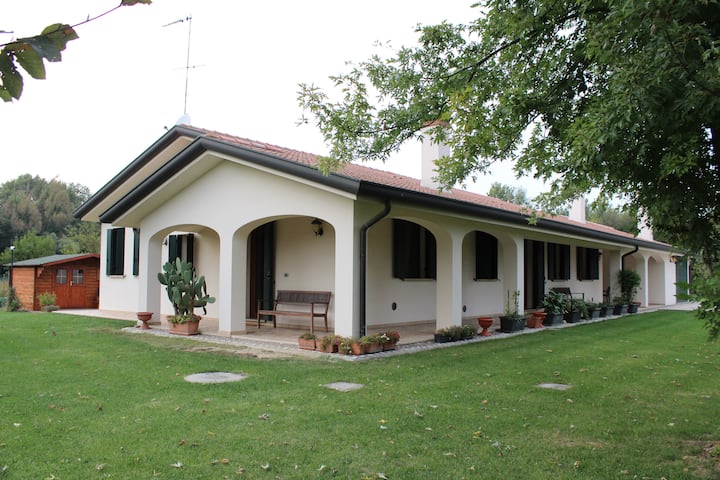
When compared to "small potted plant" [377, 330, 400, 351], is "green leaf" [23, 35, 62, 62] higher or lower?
higher

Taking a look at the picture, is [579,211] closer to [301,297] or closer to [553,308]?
[553,308]

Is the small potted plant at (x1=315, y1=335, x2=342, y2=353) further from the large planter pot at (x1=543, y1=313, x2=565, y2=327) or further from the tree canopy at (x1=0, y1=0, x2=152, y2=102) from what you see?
the tree canopy at (x1=0, y1=0, x2=152, y2=102)

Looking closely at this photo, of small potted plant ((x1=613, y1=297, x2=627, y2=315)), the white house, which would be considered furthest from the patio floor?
small potted plant ((x1=613, y1=297, x2=627, y2=315))

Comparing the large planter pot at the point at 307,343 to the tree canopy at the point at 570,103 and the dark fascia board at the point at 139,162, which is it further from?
the dark fascia board at the point at 139,162

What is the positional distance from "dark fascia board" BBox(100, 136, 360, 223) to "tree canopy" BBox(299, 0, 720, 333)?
242 centimetres

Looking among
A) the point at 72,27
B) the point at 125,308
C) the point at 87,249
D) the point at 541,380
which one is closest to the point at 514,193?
the point at 87,249

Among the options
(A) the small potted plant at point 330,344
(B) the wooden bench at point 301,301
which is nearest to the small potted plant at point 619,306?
(B) the wooden bench at point 301,301

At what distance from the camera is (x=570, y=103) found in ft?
16.2

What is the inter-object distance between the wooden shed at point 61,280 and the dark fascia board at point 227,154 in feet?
20.3

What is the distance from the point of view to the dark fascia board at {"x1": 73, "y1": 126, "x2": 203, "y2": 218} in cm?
1327

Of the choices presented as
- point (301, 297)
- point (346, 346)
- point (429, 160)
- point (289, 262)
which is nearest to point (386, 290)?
point (301, 297)

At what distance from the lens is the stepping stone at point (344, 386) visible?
20.4 feet

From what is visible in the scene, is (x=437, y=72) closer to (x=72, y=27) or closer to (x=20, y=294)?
(x=72, y=27)

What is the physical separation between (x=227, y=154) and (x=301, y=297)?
11.5 ft
